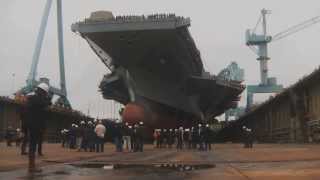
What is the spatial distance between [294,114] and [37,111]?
46.4 meters

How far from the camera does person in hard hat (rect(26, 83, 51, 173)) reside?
938 centimetres

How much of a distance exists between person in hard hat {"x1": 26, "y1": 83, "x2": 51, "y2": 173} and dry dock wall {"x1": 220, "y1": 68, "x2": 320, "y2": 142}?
35020mm

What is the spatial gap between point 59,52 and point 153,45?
155ft

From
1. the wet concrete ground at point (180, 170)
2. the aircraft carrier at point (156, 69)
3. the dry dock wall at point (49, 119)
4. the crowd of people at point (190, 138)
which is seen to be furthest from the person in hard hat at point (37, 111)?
the dry dock wall at point (49, 119)

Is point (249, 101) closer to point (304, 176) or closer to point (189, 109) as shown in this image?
point (189, 109)

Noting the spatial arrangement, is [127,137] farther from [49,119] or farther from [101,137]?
[49,119]

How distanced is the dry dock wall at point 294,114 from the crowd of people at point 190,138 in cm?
1067

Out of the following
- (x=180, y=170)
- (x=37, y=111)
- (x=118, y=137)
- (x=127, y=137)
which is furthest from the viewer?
(x=127, y=137)

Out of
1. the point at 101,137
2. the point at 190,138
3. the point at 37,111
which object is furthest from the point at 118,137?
the point at 37,111

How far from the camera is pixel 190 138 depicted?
3456cm

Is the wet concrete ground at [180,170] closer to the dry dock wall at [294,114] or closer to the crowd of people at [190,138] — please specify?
the crowd of people at [190,138]

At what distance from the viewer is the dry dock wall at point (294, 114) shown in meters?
46.9

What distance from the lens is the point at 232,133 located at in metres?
96.2

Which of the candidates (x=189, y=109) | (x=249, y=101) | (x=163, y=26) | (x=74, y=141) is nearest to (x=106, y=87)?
(x=189, y=109)
